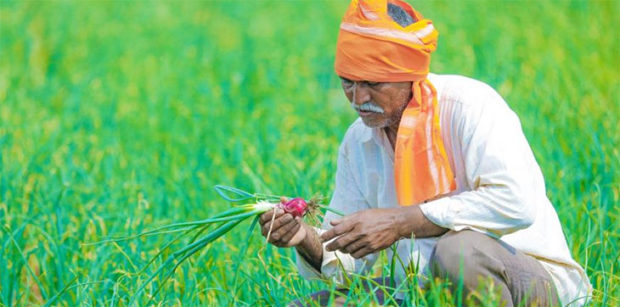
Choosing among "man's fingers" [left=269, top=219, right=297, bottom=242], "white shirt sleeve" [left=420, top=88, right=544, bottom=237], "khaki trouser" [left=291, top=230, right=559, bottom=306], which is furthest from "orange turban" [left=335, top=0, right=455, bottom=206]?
"man's fingers" [left=269, top=219, right=297, bottom=242]

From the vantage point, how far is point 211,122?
5926mm

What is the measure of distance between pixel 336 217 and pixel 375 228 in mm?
379

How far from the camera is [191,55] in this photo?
737cm

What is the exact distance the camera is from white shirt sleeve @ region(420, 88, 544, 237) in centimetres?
288

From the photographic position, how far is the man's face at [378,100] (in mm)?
3111

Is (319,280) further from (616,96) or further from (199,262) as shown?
(616,96)

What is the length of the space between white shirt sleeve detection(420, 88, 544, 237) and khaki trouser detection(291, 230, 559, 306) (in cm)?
5

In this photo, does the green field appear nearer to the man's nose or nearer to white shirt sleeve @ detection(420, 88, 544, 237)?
white shirt sleeve @ detection(420, 88, 544, 237)

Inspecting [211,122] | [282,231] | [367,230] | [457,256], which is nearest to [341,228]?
[367,230]

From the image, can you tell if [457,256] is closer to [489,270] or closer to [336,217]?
[489,270]

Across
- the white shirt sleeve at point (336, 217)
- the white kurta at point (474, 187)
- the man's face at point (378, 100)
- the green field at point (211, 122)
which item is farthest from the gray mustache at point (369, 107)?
the green field at point (211, 122)

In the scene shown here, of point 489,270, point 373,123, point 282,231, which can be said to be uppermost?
point 373,123

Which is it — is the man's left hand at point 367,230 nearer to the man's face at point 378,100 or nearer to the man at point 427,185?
the man at point 427,185

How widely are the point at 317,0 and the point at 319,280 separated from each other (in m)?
6.14
